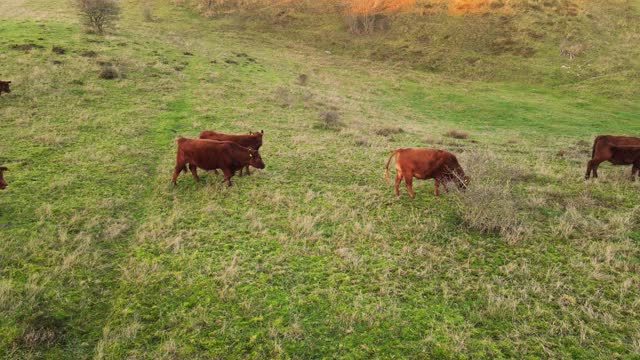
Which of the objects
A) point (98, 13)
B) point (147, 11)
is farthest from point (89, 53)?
point (147, 11)

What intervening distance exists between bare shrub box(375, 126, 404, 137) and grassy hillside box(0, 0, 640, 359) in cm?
70

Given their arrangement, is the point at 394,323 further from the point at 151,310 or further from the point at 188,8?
the point at 188,8

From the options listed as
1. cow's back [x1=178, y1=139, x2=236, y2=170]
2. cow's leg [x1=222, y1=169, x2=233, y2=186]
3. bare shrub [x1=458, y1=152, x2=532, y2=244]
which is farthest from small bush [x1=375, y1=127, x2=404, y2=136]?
cow's back [x1=178, y1=139, x2=236, y2=170]

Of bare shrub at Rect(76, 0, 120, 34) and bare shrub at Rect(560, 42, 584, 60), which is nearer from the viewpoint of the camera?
bare shrub at Rect(76, 0, 120, 34)

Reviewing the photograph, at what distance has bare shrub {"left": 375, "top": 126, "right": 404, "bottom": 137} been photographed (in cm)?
2097

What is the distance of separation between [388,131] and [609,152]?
10215mm

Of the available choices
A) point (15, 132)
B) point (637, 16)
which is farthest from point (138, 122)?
point (637, 16)

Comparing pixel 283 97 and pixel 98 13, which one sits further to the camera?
pixel 98 13

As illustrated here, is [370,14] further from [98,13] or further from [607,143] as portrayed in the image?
[607,143]

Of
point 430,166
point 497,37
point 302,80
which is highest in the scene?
point 497,37

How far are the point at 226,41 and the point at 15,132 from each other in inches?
1532

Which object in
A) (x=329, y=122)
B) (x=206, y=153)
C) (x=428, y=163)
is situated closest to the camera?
(x=428, y=163)

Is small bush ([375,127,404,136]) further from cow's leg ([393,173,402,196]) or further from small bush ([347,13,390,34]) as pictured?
small bush ([347,13,390,34])

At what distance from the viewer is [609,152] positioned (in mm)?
13117
